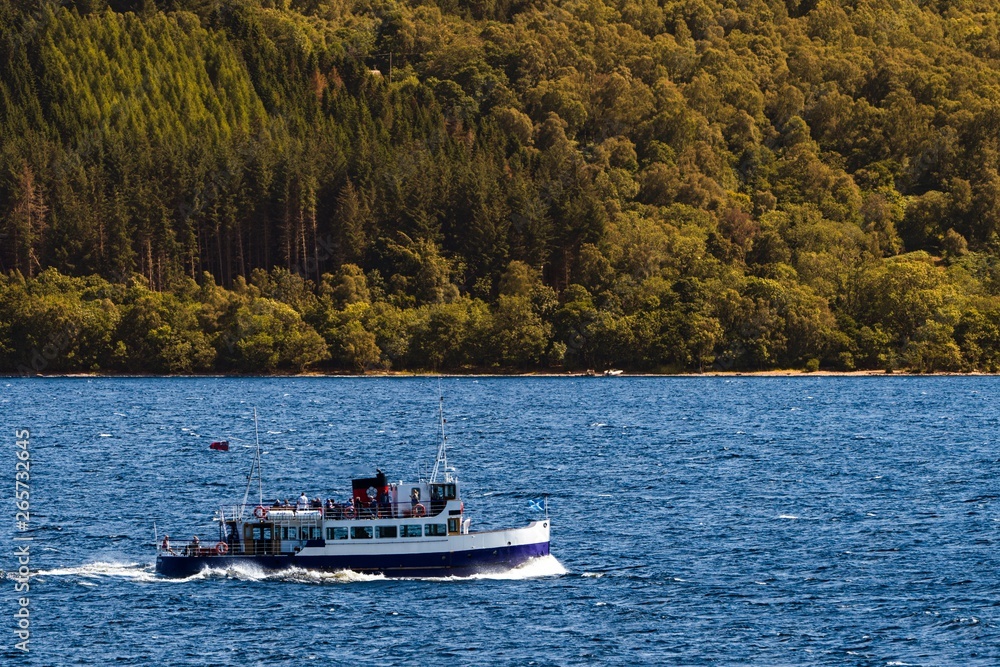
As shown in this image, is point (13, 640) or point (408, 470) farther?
point (408, 470)

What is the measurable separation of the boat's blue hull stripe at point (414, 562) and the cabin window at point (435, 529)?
1094 millimetres

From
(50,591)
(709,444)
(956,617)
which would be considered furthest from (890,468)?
(50,591)

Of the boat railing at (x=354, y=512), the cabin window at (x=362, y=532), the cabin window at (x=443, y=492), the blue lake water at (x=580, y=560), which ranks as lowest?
the blue lake water at (x=580, y=560)

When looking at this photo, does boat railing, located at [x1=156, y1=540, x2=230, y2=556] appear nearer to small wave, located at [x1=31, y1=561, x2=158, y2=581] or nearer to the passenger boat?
the passenger boat

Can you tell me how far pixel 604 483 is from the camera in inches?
4963

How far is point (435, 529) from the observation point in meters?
83.6

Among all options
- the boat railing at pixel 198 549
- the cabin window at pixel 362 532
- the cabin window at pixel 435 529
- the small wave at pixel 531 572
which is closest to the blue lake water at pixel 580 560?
the small wave at pixel 531 572

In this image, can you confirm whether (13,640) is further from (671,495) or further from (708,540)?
(671,495)

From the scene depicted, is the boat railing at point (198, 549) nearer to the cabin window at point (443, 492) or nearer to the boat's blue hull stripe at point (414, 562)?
the boat's blue hull stripe at point (414, 562)

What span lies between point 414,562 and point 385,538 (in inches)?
80.0

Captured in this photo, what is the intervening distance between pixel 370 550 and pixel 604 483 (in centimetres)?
4485

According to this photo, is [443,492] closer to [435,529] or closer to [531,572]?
[435,529]

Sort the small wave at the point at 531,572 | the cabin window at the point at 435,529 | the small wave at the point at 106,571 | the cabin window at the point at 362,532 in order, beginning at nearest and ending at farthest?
the cabin window at the point at 435,529 → the cabin window at the point at 362,532 → the small wave at the point at 531,572 → the small wave at the point at 106,571

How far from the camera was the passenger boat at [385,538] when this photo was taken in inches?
3292
